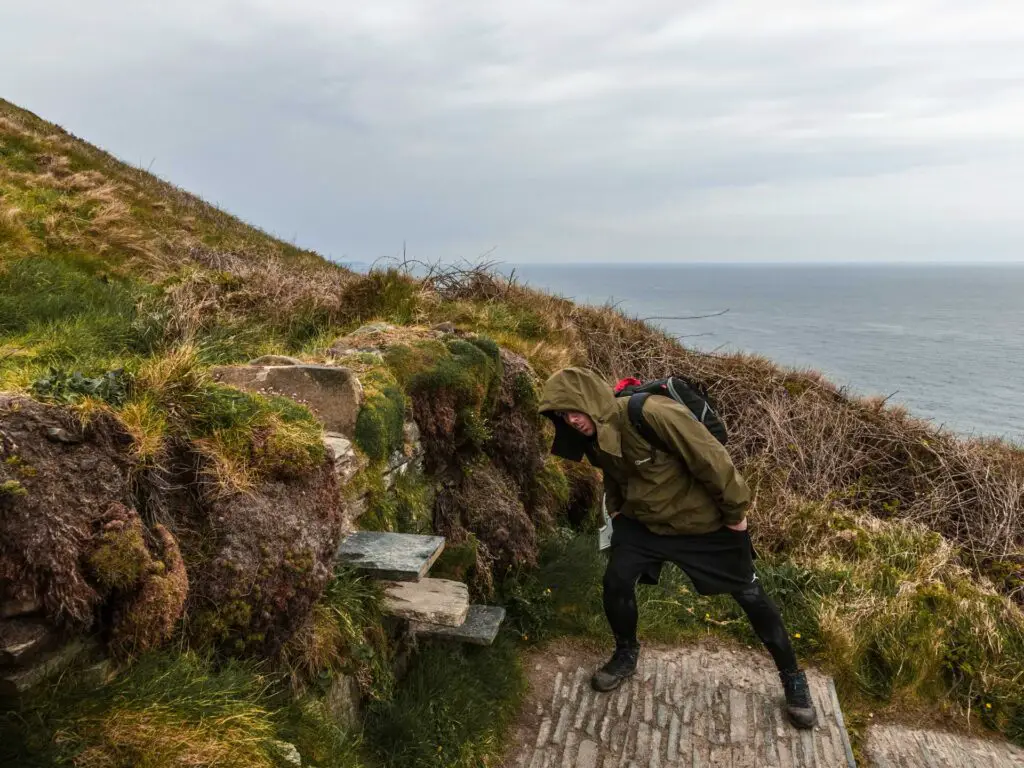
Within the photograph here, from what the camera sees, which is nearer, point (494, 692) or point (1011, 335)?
point (494, 692)

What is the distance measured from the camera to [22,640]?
7.73 ft

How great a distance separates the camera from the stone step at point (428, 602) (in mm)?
4238

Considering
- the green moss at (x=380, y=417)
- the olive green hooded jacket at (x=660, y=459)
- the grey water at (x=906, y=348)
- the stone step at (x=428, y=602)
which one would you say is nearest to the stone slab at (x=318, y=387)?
the green moss at (x=380, y=417)

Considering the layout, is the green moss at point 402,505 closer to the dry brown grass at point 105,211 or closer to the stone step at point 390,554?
the stone step at point 390,554

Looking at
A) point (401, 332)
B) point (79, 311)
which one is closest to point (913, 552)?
point (401, 332)

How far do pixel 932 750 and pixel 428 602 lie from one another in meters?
4.05

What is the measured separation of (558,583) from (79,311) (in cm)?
505

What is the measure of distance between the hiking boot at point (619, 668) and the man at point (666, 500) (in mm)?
438

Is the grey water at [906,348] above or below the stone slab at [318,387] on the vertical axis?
below

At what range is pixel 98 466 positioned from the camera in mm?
2814

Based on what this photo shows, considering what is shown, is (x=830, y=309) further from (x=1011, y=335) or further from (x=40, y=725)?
(x=40, y=725)

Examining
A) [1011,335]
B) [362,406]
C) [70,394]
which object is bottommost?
[1011,335]

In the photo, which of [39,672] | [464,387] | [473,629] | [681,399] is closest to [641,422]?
[681,399]

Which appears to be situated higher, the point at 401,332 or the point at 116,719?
the point at 401,332
